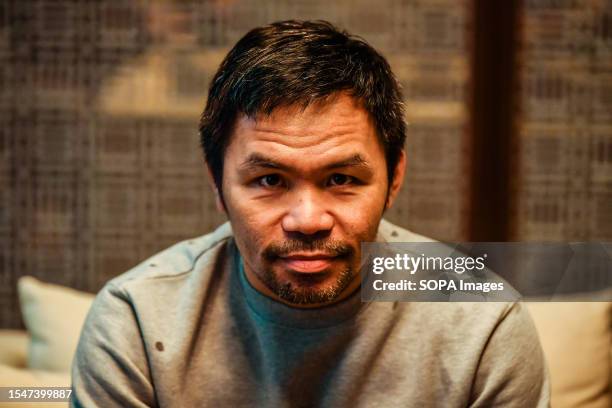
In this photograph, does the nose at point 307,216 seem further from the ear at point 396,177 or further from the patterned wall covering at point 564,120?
the patterned wall covering at point 564,120

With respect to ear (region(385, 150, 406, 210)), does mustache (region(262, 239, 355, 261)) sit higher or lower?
lower

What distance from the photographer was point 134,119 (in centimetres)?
161

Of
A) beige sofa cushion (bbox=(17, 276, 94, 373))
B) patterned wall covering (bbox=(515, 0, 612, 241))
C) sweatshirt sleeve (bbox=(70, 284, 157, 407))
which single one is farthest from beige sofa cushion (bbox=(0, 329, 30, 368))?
patterned wall covering (bbox=(515, 0, 612, 241))

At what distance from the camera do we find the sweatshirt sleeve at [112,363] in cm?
101

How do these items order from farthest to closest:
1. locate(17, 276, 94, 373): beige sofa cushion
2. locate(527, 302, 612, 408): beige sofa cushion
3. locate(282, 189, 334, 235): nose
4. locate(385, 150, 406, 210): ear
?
locate(17, 276, 94, 373): beige sofa cushion, locate(527, 302, 612, 408): beige sofa cushion, locate(385, 150, 406, 210): ear, locate(282, 189, 334, 235): nose

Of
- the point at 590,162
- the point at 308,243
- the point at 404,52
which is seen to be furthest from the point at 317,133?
the point at 590,162

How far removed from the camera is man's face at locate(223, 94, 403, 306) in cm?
96

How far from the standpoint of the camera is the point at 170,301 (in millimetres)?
1073

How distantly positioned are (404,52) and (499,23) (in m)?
0.23

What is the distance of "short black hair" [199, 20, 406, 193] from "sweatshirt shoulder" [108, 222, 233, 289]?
0.11 m

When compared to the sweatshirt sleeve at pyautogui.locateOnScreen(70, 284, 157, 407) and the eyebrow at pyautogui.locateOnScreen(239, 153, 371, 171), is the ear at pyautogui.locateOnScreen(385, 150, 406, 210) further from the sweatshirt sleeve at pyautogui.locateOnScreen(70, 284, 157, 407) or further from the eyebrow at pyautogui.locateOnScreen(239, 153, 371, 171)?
the sweatshirt sleeve at pyautogui.locateOnScreen(70, 284, 157, 407)

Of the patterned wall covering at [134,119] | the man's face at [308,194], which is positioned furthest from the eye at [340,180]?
the patterned wall covering at [134,119]

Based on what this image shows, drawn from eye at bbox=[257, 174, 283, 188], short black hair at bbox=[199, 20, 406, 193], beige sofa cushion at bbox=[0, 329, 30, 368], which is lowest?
beige sofa cushion at bbox=[0, 329, 30, 368]

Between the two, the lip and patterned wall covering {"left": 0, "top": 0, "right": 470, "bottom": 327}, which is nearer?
the lip
